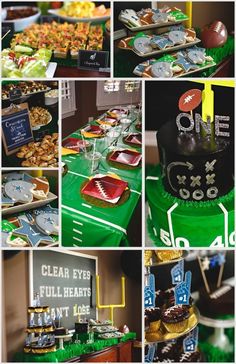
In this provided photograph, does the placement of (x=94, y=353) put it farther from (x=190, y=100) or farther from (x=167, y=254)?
(x=190, y=100)

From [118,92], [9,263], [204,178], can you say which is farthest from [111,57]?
[9,263]

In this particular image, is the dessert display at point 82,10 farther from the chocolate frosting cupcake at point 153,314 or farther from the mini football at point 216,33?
the chocolate frosting cupcake at point 153,314

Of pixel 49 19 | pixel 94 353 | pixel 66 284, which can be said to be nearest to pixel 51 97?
pixel 49 19

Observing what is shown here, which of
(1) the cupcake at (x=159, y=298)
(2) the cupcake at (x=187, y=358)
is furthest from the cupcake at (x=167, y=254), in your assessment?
(2) the cupcake at (x=187, y=358)

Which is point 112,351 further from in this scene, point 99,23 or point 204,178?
point 99,23

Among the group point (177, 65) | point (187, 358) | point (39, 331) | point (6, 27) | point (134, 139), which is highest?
point (6, 27)

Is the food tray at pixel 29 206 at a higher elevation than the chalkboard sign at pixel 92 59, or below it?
below

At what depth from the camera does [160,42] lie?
13.4 ft

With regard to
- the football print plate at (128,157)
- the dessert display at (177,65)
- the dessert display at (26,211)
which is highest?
the dessert display at (177,65)

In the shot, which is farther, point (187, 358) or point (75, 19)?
point (187, 358)

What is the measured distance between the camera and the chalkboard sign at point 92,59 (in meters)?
4.08

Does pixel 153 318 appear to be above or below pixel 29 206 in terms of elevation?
below

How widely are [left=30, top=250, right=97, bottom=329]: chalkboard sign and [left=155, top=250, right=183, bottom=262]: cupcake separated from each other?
20 cm

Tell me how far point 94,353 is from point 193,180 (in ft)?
2.11
